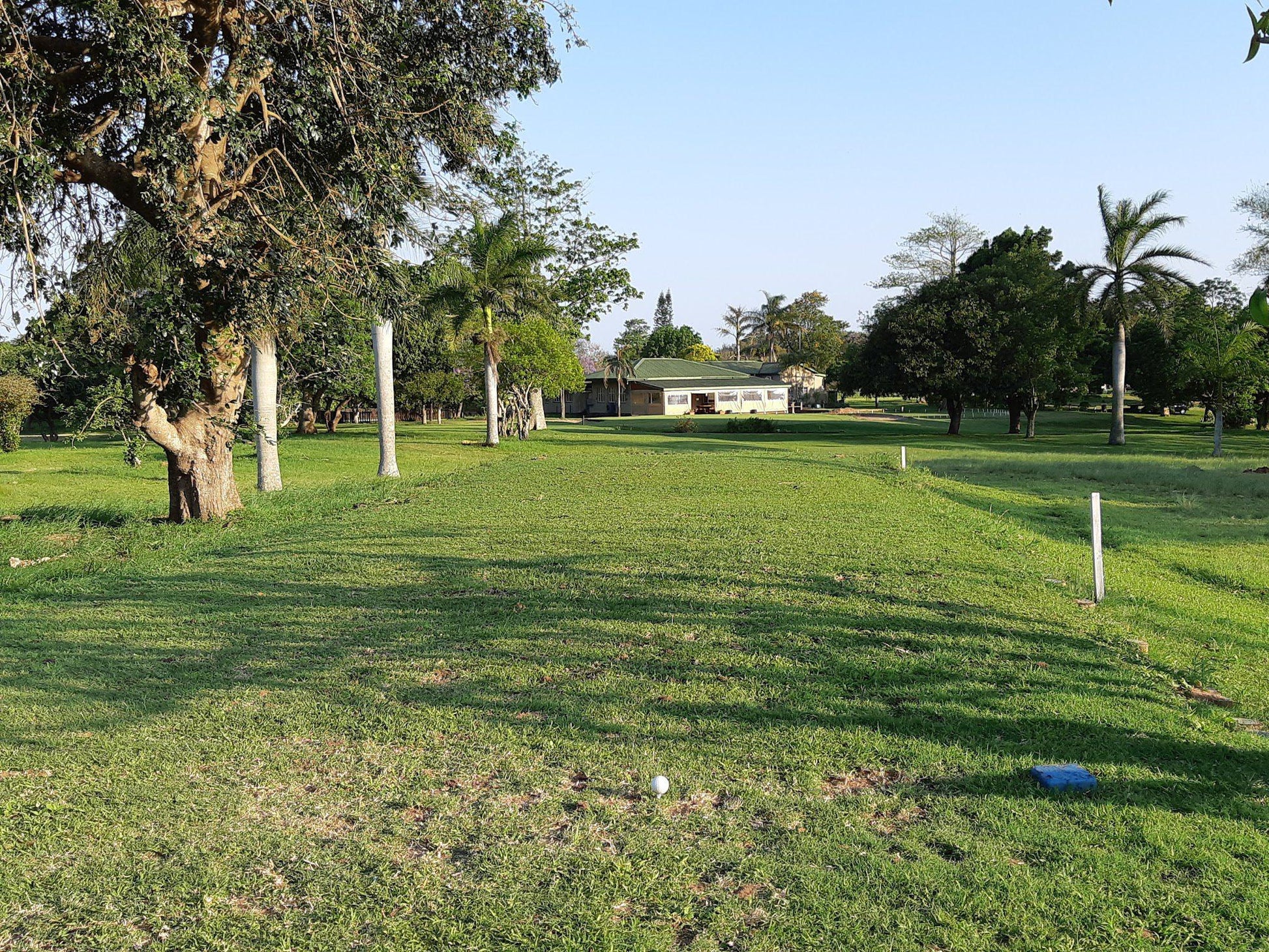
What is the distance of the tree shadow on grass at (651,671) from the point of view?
502cm

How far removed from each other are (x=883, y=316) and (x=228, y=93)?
3984cm

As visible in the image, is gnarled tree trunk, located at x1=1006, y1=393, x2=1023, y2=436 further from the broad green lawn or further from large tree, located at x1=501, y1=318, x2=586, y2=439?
the broad green lawn

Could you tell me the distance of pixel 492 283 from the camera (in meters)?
33.3

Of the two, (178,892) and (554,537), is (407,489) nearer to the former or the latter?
(554,537)

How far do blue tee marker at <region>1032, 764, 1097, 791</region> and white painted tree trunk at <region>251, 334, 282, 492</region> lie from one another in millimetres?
15351

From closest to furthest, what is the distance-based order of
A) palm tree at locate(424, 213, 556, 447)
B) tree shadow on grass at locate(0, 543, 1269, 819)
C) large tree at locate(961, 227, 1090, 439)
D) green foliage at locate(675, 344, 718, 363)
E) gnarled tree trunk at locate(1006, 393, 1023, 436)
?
tree shadow on grass at locate(0, 543, 1269, 819) → palm tree at locate(424, 213, 556, 447) → large tree at locate(961, 227, 1090, 439) → gnarled tree trunk at locate(1006, 393, 1023, 436) → green foliage at locate(675, 344, 718, 363)

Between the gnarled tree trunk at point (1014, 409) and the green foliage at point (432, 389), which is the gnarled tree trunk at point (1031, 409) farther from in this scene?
the green foliage at point (432, 389)

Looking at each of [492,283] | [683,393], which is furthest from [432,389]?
[683,393]

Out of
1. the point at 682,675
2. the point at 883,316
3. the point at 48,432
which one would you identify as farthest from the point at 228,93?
the point at 48,432

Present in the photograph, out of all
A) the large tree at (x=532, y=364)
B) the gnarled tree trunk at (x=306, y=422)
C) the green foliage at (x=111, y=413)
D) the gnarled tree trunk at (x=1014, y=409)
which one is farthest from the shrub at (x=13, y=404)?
the gnarled tree trunk at (x=1014, y=409)

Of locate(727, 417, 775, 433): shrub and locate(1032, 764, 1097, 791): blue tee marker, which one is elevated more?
locate(727, 417, 775, 433): shrub

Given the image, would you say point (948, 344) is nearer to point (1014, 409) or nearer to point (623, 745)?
point (1014, 409)

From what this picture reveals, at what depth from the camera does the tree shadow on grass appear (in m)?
5.02

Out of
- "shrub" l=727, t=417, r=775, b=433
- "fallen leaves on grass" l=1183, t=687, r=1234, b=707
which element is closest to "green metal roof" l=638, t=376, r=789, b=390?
"shrub" l=727, t=417, r=775, b=433
